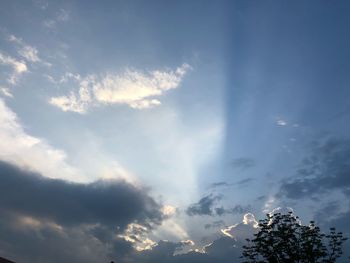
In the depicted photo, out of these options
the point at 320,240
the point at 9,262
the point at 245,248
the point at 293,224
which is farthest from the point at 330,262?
the point at 9,262

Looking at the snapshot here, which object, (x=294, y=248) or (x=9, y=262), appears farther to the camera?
(x=294, y=248)

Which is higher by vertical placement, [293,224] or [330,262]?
[293,224]

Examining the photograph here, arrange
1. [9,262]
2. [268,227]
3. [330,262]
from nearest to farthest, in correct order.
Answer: [9,262], [330,262], [268,227]

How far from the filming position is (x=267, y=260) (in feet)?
216

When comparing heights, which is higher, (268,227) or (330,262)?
(268,227)

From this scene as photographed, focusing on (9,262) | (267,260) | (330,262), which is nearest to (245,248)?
(267,260)

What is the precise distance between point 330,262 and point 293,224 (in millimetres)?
7649

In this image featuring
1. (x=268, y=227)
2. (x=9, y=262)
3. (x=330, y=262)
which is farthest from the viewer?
(x=268, y=227)

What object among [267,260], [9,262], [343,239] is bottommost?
[9,262]

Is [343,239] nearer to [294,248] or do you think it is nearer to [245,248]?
[294,248]

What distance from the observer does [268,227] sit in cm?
6769

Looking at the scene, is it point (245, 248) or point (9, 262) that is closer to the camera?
point (9, 262)

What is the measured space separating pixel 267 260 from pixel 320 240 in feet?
28.8

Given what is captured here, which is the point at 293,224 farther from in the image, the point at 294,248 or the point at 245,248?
the point at 245,248
